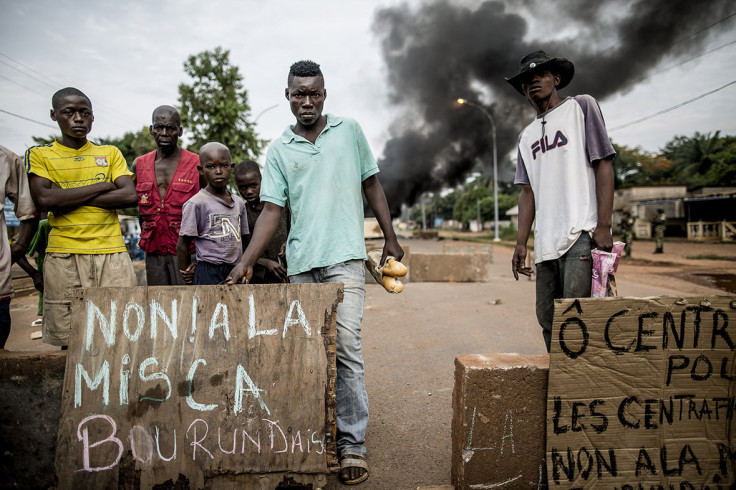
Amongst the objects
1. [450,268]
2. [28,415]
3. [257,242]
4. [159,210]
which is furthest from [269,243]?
[450,268]

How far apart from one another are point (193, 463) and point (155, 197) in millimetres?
1899

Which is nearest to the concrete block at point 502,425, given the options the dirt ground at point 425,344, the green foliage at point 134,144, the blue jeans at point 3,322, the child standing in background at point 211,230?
the dirt ground at point 425,344

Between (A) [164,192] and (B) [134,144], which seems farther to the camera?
(B) [134,144]

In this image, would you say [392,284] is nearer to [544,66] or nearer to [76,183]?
[544,66]

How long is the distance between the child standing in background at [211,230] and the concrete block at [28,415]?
3.14ft

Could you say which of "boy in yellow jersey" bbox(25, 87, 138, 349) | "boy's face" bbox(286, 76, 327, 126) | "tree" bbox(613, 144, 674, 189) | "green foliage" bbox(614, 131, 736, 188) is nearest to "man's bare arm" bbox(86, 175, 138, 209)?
"boy in yellow jersey" bbox(25, 87, 138, 349)

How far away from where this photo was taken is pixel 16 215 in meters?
2.52

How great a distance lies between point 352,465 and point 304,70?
201cm

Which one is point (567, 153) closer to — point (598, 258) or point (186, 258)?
point (598, 258)

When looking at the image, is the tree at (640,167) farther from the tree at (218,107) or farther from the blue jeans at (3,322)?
the blue jeans at (3,322)

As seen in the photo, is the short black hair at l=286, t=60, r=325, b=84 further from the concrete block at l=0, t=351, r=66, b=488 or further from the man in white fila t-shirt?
the concrete block at l=0, t=351, r=66, b=488

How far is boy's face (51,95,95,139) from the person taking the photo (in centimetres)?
259

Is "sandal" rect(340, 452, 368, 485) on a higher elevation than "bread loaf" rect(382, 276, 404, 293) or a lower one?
lower

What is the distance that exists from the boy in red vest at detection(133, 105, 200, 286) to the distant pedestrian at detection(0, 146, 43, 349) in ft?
2.04
